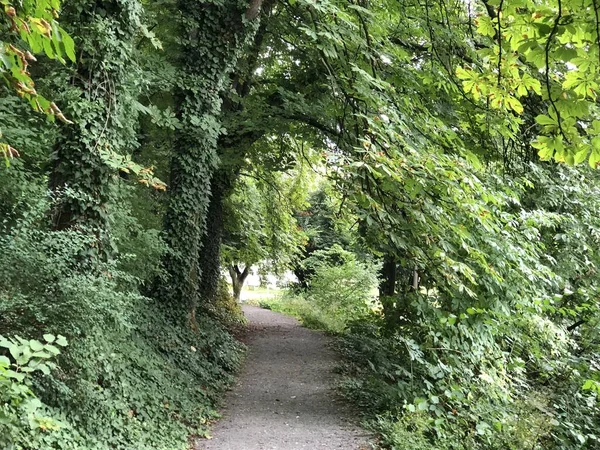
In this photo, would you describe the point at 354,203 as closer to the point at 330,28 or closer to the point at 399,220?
the point at 399,220

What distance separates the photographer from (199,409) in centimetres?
682

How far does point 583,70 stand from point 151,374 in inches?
233

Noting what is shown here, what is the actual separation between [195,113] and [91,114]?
11.6 ft

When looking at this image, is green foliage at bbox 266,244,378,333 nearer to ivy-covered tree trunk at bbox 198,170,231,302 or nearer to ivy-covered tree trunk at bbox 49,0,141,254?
ivy-covered tree trunk at bbox 198,170,231,302

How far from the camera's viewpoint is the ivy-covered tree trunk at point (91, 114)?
486 centimetres

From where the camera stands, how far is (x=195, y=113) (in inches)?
330

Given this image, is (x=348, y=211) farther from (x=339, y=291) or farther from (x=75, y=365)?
(x=339, y=291)

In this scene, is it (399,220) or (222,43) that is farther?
(222,43)

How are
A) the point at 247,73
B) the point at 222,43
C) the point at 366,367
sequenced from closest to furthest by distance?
the point at 222,43, the point at 366,367, the point at 247,73

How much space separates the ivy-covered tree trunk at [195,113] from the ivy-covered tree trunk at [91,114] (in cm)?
303

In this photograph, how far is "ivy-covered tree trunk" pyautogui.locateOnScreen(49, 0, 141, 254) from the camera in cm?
486

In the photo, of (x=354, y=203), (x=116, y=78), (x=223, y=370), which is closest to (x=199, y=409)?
(x=223, y=370)

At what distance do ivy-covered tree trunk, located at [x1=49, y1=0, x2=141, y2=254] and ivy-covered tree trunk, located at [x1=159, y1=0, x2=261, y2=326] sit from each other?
303 centimetres

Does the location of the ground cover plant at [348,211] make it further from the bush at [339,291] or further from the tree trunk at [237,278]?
the tree trunk at [237,278]
